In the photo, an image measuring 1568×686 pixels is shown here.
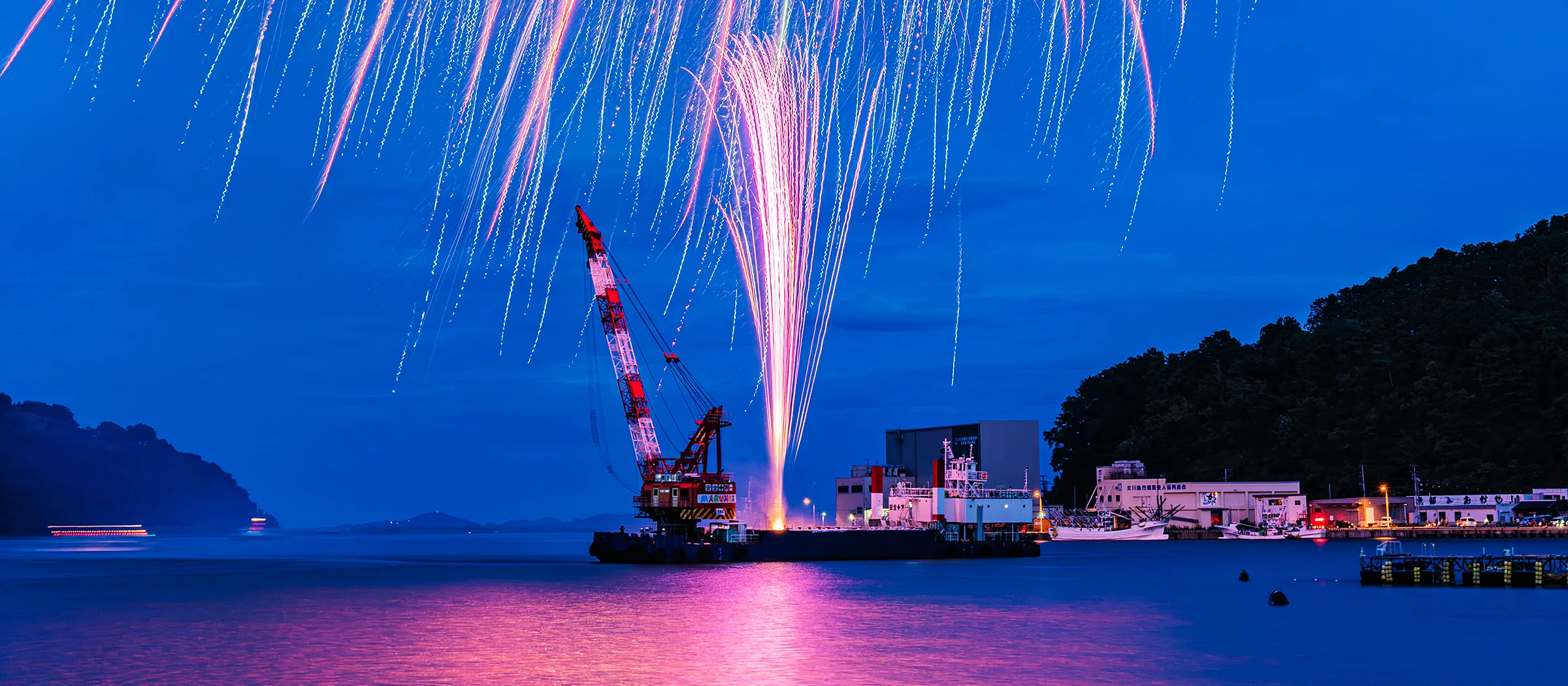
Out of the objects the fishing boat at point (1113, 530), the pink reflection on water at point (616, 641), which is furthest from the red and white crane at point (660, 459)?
the fishing boat at point (1113, 530)

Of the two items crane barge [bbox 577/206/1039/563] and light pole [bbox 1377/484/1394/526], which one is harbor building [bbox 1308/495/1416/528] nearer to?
light pole [bbox 1377/484/1394/526]

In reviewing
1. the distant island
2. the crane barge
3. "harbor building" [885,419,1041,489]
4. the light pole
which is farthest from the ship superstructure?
the distant island

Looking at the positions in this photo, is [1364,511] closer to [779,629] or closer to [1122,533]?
[1122,533]

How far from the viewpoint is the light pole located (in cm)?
17825

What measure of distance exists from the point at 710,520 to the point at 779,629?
65405 millimetres

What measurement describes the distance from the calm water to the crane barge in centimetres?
1891

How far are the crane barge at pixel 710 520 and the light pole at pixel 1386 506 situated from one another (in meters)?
76.7

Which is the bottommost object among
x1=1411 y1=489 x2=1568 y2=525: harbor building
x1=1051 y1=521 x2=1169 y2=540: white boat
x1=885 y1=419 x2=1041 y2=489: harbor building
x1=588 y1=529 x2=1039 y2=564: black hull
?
x1=1051 y1=521 x2=1169 y2=540: white boat

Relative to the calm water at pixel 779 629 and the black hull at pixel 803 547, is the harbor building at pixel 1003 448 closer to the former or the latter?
the black hull at pixel 803 547

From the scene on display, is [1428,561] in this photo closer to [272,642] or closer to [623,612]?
[623,612]

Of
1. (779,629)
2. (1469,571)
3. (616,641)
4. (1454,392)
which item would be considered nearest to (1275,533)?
(1454,392)

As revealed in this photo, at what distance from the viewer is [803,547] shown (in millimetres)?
116938

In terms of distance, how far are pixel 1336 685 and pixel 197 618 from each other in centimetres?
4521

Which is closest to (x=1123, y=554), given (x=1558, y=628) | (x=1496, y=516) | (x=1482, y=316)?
(x=1496, y=516)
